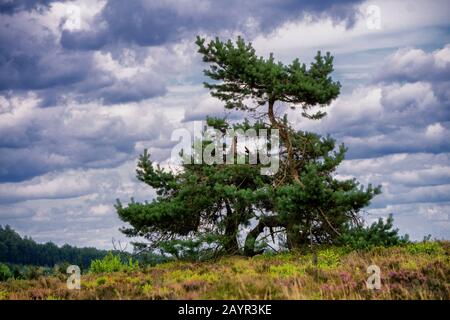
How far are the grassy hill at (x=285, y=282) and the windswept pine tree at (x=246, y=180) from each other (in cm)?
331

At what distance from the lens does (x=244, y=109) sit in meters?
25.4

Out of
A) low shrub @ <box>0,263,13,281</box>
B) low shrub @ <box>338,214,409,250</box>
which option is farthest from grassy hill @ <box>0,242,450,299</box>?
low shrub @ <box>0,263,13,281</box>

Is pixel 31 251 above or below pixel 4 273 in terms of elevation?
above

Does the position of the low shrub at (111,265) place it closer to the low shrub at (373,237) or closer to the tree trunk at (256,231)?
the tree trunk at (256,231)

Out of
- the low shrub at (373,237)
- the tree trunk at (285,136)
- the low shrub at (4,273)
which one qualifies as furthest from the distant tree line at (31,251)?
the low shrub at (373,237)

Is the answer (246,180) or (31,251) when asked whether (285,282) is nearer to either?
(246,180)

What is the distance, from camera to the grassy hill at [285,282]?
1224cm

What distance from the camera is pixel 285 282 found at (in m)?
13.7

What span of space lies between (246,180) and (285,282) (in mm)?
11881

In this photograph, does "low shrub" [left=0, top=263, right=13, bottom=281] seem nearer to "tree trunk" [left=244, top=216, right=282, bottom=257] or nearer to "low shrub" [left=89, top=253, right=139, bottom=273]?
"low shrub" [left=89, top=253, right=139, bottom=273]

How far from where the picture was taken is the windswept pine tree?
2333 centimetres

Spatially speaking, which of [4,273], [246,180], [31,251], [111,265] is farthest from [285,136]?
[31,251]
